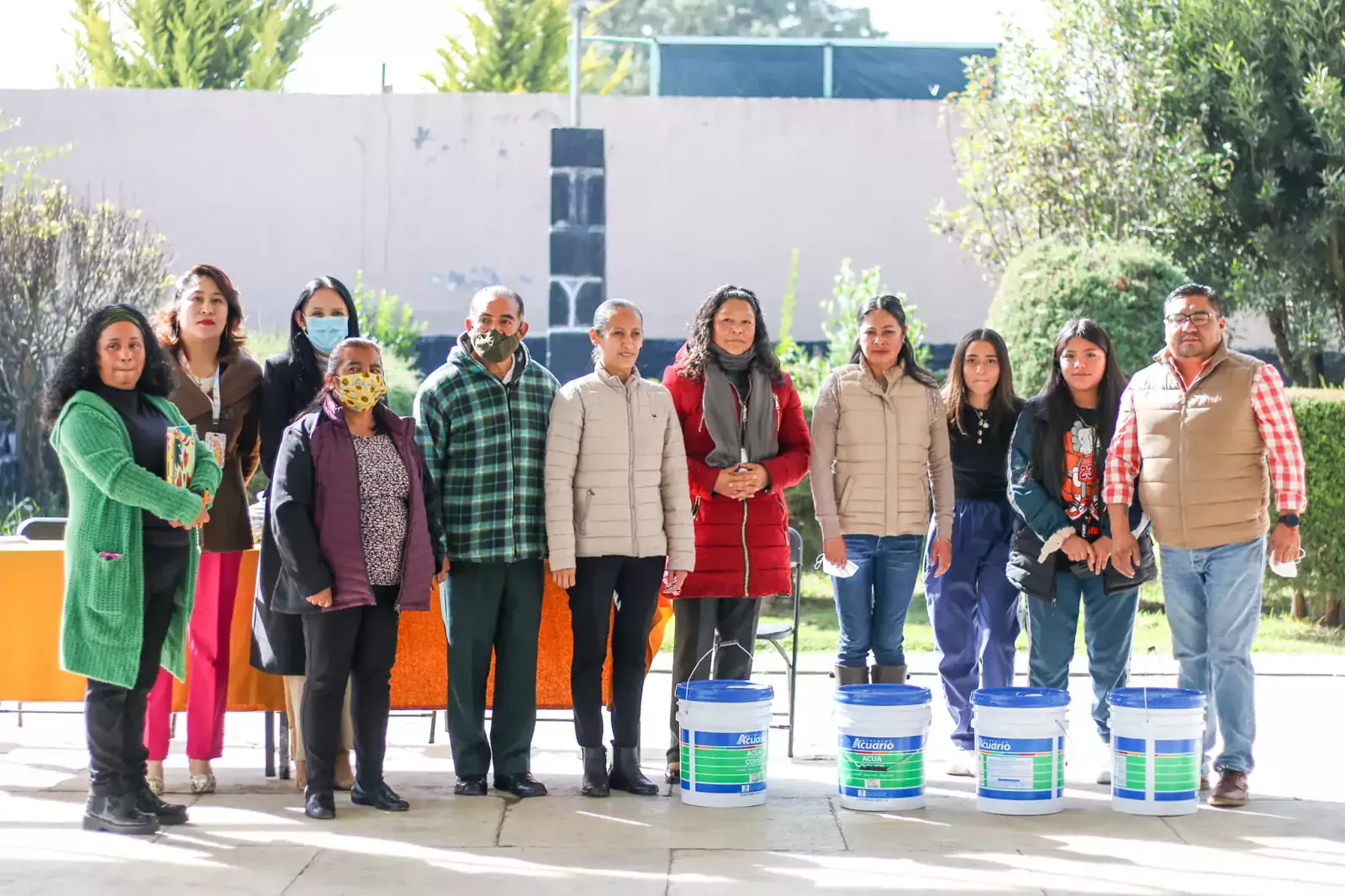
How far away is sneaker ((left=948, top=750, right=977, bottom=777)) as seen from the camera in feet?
20.9

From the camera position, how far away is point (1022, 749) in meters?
5.63

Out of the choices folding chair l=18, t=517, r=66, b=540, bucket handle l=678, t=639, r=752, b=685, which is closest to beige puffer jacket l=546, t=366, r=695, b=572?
bucket handle l=678, t=639, r=752, b=685

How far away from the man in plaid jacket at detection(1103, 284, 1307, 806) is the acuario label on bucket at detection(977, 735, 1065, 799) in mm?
605

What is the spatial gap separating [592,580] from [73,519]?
1835 millimetres

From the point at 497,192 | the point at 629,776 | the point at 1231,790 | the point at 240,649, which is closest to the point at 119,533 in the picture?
the point at 240,649

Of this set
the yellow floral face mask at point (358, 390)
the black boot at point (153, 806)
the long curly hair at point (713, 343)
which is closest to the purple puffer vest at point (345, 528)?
the yellow floral face mask at point (358, 390)

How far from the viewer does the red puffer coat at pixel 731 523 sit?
19.7ft

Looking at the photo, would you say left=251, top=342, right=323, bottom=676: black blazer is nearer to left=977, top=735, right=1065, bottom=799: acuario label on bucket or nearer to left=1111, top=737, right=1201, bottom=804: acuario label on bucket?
left=977, top=735, right=1065, bottom=799: acuario label on bucket

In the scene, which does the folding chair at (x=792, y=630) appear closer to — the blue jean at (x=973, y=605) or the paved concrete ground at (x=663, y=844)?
the paved concrete ground at (x=663, y=844)

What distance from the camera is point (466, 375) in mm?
5781

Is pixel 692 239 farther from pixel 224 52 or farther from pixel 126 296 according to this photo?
pixel 224 52

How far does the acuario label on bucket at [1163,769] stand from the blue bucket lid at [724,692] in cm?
131

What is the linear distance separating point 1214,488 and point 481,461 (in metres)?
2.69

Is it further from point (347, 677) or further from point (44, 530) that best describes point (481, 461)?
point (44, 530)
